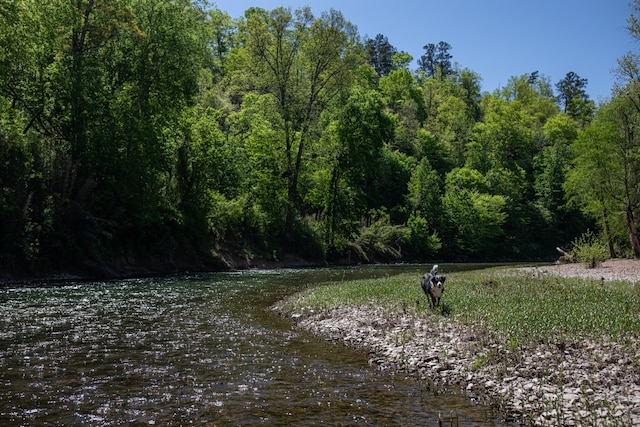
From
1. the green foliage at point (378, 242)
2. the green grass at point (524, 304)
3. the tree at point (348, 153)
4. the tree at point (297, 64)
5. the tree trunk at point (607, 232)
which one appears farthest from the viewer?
the tree at point (348, 153)

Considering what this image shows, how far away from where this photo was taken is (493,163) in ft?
292

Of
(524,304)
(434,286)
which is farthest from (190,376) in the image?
(524,304)

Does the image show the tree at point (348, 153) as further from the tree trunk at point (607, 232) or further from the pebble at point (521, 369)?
the pebble at point (521, 369)

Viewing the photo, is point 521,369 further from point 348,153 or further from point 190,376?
point 348,153

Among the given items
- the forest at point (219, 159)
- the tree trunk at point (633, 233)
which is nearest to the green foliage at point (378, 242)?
the forest at point (219, 159)

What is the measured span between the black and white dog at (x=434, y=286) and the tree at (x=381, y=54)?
11951 cm

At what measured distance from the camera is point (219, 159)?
4212 cm

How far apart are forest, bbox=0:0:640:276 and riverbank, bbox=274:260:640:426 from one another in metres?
22.0

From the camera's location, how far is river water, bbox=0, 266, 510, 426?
25.0 feet

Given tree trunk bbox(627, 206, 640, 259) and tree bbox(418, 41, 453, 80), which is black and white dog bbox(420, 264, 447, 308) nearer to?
tree trunk bbox(627, 206, 640, 259)

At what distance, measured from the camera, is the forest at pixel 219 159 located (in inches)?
1169

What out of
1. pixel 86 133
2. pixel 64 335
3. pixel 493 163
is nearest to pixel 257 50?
pixel 86 133

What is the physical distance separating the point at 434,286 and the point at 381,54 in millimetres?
124917

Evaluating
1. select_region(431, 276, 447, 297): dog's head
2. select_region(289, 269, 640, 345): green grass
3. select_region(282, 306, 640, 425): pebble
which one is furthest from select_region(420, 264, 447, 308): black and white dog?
select_region(282, 306, 640, 425): pebble
